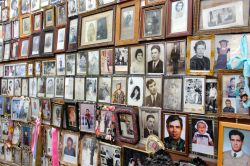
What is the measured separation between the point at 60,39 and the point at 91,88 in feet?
1.52

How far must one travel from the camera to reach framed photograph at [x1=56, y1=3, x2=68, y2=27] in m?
2.10

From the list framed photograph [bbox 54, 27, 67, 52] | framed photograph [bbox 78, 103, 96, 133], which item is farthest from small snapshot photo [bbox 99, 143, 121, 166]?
framed photograph [bbox 54, 27, 67, 52]

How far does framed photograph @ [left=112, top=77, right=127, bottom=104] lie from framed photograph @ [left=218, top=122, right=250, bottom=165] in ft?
1.92

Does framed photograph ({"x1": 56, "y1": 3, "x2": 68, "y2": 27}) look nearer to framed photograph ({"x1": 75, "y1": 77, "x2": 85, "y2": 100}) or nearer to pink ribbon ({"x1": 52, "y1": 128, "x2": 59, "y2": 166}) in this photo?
framed photograph ({"x1": 75, "y1": 77, "x2": 85, "y2": 100})

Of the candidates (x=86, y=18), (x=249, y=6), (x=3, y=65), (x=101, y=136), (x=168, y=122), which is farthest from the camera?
(x=3, y=65)

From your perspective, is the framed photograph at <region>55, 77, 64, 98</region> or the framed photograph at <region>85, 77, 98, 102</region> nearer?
the framed photograph at <region>85, 77, 98, 102</region>

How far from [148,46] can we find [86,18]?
54cm

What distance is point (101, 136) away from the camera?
1.79 metres

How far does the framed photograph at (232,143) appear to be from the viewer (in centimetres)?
113

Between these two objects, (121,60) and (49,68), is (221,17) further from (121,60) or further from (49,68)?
(49,68)

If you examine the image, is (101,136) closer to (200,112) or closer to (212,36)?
(200,112)

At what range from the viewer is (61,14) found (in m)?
2.14

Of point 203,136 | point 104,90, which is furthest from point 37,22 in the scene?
point 203,136

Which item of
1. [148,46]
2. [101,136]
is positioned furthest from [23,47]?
[148,46]
